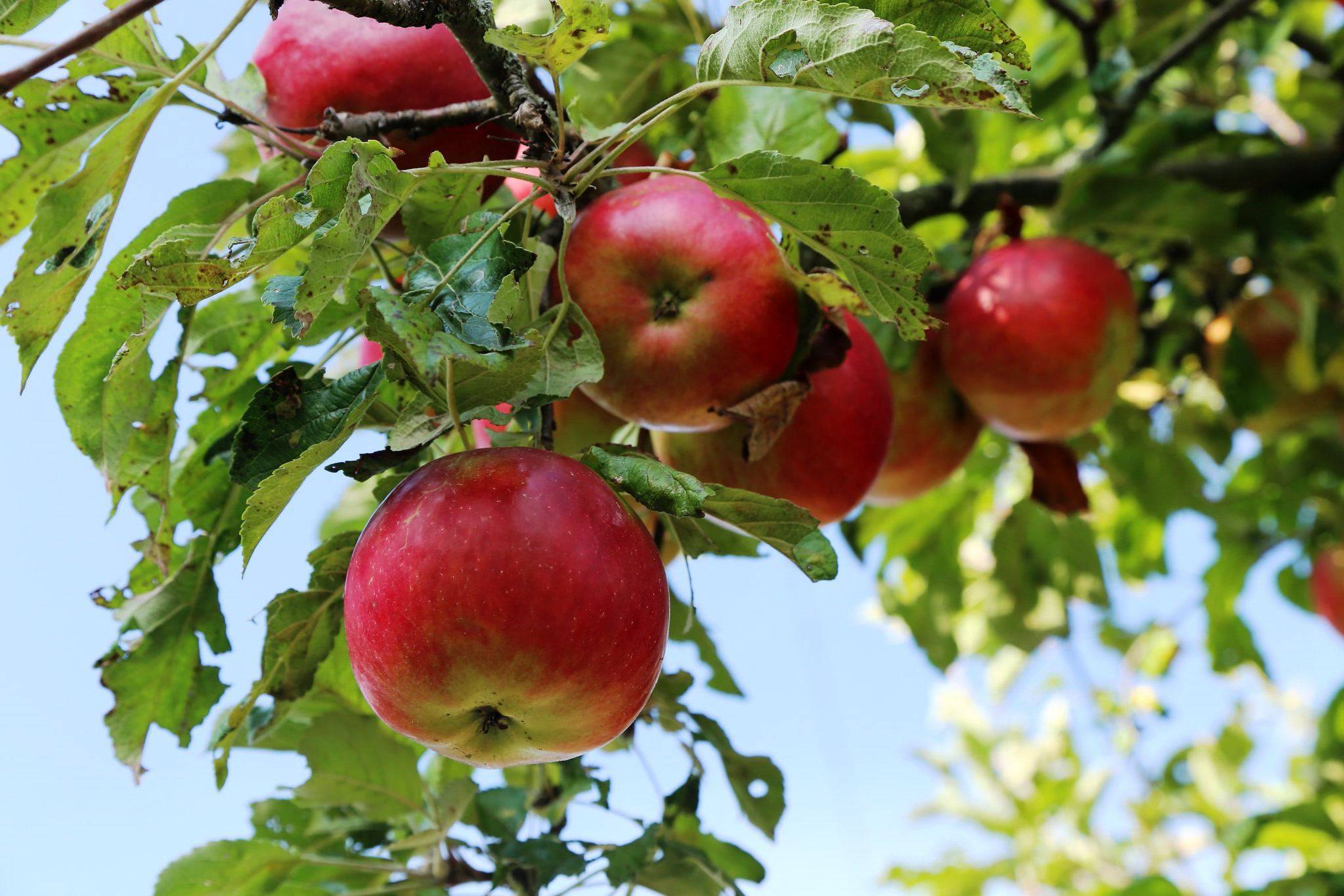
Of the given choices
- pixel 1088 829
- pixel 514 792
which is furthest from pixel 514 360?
pixel 1088 829

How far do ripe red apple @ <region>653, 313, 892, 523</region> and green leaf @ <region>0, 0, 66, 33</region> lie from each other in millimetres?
605

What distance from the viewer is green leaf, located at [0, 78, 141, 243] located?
2.99 feet

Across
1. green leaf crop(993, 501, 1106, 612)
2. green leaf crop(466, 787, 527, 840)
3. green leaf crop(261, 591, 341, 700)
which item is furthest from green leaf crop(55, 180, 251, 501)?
green leaf crop(993, 501, 1106, 612)

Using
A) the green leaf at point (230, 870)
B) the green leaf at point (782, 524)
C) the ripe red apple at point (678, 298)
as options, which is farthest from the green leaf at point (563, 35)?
the green leaf at point (230, 870)

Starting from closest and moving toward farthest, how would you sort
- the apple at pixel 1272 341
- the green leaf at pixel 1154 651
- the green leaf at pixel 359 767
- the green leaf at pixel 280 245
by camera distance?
the green leaf at pixel 280 245 → the green leaf at pixel 359 767 → the apple at pixel 1272 341 → the green leaf at pixel 1154 651

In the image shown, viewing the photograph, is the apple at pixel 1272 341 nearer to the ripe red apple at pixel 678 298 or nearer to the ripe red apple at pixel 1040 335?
the ripe red apple at pixel 1040 335

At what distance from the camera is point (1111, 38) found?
1858 mm

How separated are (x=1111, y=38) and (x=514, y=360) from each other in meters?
1.52

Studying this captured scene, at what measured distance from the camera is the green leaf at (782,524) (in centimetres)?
76

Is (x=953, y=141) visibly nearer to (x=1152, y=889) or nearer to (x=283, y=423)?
(x=283, y=423)

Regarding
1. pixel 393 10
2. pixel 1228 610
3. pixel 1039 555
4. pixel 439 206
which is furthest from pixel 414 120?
pixel 1228 610

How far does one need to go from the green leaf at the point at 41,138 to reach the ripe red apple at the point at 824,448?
0.57m

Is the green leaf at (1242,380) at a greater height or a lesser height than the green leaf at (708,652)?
lesser

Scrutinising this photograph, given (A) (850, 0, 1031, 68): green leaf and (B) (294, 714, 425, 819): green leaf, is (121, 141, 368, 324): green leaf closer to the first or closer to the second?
(A) (850, 0, 1031, 68): green leaf
